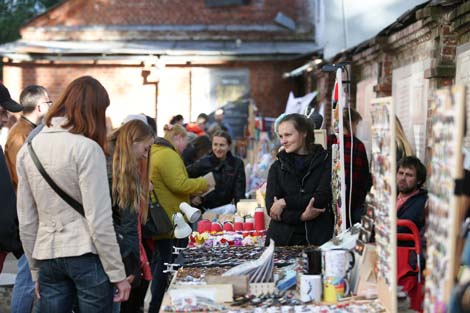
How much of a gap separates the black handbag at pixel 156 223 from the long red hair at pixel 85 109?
239 centimetres

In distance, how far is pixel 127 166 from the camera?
5531 millimetres

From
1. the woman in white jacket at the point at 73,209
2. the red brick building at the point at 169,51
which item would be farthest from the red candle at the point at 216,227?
the red brick building at the point at 169,51

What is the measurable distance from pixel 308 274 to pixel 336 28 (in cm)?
1240

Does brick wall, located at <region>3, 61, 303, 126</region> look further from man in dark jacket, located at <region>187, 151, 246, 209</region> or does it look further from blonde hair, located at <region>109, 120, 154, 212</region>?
blonde hair, located at <region>109, 120, 154, 212</region>

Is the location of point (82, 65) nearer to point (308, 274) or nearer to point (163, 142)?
point (163, 142)

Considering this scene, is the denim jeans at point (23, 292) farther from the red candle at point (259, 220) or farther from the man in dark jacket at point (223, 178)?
the man in dark jacket at point (223, 178)

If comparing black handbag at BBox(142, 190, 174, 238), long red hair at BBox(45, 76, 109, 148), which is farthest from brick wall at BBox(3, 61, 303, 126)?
long red hair at BBox(45, 76, 109, 148)

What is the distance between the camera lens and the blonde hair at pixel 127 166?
540cm

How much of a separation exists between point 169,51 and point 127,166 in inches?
666

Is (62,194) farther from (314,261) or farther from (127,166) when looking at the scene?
(314,261)

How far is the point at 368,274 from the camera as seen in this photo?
451 cm

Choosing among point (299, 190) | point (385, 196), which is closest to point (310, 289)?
point (385, 196)

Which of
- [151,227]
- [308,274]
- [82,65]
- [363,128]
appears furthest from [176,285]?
[82,65]

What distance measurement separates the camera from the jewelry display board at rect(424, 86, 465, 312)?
3180mm
